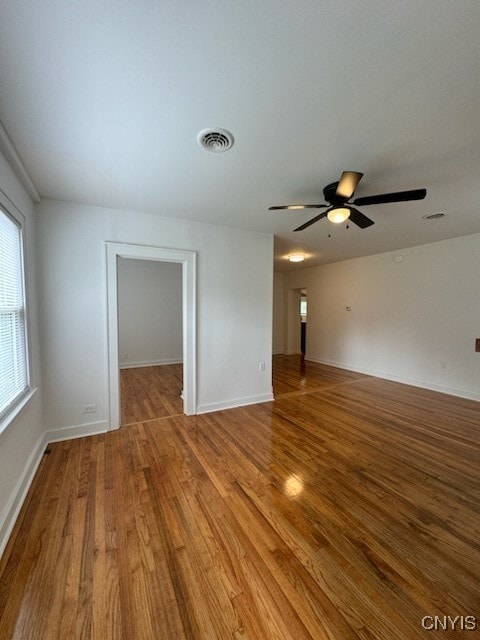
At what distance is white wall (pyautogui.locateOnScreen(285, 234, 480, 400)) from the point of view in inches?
160

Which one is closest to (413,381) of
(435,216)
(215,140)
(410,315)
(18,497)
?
(410,315)

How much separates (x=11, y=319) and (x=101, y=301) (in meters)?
0.93

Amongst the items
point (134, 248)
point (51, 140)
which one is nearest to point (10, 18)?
point (51, 140)

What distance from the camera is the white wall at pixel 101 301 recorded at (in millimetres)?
2670

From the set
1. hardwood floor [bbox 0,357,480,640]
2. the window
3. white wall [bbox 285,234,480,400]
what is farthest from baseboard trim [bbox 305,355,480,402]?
the window

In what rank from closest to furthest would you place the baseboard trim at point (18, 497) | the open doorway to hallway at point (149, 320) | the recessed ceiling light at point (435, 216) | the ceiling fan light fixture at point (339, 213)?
the baseboard trim at point (18, 497), the ceiling fan light fixture at point (339, 213), the recessed ceiling light at point (435, 216), the open doorway to hallway at point (149, 320)

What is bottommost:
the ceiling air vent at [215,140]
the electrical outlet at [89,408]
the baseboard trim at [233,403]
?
the baseboard trim at [233,403]

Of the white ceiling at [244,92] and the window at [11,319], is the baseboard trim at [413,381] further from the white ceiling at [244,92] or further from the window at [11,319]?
the window at [11,319]

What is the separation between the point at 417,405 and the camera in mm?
3754

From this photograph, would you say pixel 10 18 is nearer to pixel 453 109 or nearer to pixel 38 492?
pixel 453 109

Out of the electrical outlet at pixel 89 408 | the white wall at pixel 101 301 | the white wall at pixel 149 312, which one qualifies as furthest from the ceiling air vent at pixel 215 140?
the white wall at pixel 149 312

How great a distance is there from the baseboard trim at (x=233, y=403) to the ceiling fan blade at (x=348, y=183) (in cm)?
292

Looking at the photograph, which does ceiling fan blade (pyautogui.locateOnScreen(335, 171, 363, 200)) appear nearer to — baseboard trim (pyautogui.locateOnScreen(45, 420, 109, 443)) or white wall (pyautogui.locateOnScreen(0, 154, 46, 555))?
white wall (pyautogui.locateOnScreen(0, 154, 46, 555))

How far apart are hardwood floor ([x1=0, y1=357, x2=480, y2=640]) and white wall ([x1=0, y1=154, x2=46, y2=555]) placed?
0.42 ft
